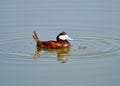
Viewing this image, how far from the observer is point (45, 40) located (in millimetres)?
12750

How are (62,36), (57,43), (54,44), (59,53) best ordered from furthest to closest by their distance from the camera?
(62,36) → (57,43) → (54,44) → (59,53)

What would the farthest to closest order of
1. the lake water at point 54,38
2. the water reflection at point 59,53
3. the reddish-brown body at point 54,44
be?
the reddish-brown body at point 54,44 → the water reflection at point 59,53 → the lake water at point 54,38

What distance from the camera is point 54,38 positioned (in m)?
13.1

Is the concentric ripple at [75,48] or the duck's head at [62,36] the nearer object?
the concentric ripple at [75,48]

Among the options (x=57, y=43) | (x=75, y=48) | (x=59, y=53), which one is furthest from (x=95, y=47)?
(x=57, y=43)

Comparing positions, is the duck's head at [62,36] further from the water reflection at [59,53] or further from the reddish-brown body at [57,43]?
the water reflection at [59,53]

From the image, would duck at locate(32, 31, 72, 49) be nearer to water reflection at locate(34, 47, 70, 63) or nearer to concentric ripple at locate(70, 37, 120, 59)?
water reflection at locate(34, 47, 70, 63)

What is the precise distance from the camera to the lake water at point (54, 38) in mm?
9805

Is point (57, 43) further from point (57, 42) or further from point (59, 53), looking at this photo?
point (59, 53)

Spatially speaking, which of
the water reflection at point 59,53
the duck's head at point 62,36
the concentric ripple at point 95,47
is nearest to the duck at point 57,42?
the duck's head at point 62,36

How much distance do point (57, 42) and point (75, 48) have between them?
608 millimetres

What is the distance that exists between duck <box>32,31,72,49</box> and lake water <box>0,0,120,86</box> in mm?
183

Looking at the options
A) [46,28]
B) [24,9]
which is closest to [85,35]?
[46,28]

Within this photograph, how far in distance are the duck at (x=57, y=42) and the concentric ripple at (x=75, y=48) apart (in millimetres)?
169
